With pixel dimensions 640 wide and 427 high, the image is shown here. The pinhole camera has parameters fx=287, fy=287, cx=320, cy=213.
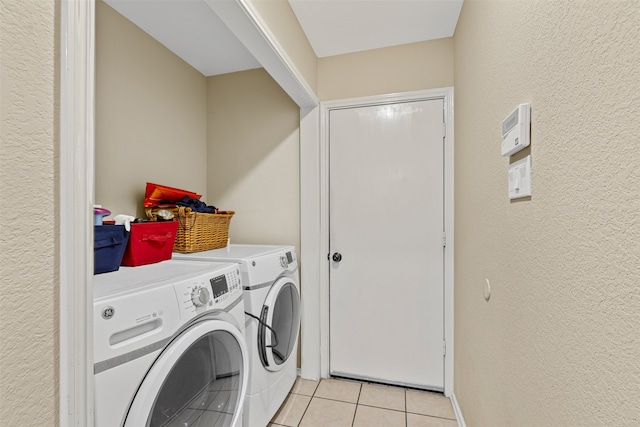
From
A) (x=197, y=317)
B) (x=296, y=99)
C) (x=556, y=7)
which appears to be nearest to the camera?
(x=556, y=7)

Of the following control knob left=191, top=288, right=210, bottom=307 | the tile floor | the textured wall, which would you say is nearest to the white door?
the tile floor

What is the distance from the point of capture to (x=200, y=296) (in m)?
0.98

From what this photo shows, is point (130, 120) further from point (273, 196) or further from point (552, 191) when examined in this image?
point (552, 191)

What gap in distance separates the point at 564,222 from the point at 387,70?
1732 mm

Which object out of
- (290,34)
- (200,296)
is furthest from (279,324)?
(290,34)

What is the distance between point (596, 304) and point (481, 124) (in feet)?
3.12

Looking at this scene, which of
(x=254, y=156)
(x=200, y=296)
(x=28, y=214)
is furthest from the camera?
(x=254, y=156)

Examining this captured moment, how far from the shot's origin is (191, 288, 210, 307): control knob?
0.96m

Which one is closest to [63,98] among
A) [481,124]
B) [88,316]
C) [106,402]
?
[88,316]

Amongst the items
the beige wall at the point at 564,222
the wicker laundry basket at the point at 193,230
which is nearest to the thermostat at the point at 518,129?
the beige wall at the point at 564,222

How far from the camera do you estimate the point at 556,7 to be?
25.8 inches

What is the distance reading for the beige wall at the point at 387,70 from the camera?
193cm

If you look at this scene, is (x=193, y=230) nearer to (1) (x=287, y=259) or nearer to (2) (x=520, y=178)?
(1) (x=287, y=259)

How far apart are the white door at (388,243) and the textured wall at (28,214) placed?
5.70 ft
